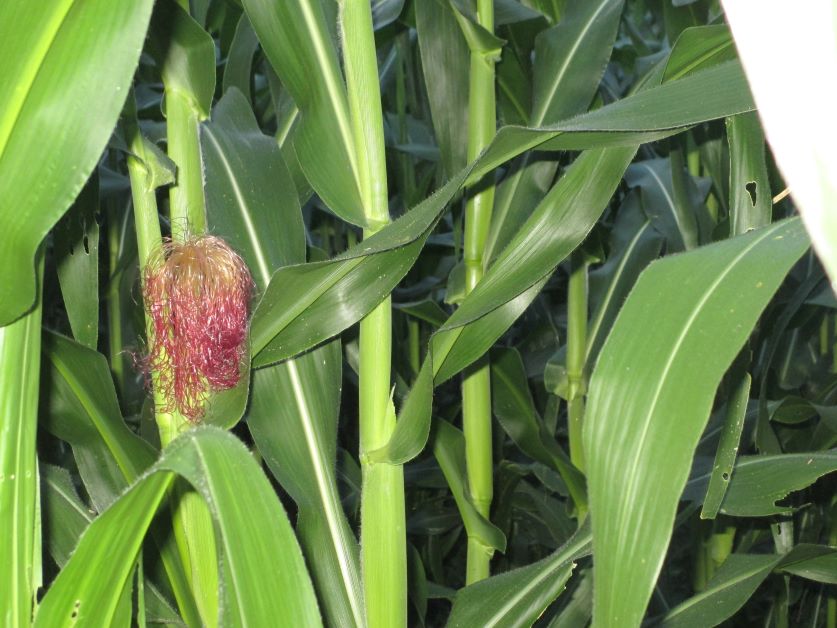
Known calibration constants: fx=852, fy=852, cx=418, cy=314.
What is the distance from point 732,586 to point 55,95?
790mm

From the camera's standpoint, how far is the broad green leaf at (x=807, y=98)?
0.20 metres

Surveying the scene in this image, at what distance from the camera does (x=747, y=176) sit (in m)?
0.67

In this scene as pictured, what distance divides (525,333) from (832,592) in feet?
2.58

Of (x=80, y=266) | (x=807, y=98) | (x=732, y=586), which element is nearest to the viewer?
(x=807, y=98)

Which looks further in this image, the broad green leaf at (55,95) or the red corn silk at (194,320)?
the red corn silk at (194,320)

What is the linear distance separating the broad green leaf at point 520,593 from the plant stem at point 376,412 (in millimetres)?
109

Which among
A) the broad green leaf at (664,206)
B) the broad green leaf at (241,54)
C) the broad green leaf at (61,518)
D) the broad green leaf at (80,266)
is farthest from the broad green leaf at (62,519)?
the broad green leaf at (664,206)

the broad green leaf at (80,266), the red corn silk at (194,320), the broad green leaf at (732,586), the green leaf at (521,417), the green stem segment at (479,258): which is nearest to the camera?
the red corn silk at (194,320)

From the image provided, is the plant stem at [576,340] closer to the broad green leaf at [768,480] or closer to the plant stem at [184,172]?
the broad green leaf at [768,480]

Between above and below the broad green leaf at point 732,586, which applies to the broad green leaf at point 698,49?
above

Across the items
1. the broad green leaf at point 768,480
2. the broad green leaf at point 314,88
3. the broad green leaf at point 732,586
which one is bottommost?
the broad green leaf at point 732,586

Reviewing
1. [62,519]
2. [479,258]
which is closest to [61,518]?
[62,519]

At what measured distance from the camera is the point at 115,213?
1.32 metres

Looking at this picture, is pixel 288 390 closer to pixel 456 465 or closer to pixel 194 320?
pixel 194 320
